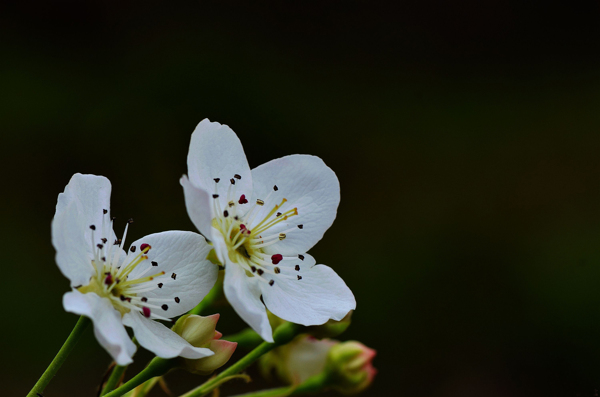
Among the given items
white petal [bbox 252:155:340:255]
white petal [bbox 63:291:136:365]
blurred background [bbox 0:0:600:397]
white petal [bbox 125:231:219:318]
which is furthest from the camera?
blurred background [bbox 0:0:600:397]

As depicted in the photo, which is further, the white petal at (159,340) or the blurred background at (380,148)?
the blurred background at (380,148)

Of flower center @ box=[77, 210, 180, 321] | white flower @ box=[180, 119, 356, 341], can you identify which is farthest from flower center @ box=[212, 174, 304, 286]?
flower center @ box=[77, 210, 180, 321]

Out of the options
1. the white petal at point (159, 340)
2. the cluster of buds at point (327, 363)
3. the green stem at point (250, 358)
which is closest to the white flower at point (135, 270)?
the white petal at point (159, 340)

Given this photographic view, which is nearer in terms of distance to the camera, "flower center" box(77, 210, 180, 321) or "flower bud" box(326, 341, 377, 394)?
"flower center" box(77, 210, 180, 321)

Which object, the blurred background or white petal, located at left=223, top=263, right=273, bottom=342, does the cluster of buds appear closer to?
white petal, located at left=223, top=263, right=273, bottom=342

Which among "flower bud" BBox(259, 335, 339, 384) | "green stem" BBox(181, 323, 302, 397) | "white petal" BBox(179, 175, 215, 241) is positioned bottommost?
"flower bud" BBox(259, 335, 339, 384)

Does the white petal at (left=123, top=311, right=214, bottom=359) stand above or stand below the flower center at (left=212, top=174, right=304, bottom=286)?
below

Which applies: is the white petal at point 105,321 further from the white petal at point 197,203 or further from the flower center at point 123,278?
the white petal at point 197,203

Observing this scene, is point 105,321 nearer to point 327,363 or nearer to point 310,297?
point 310,297
